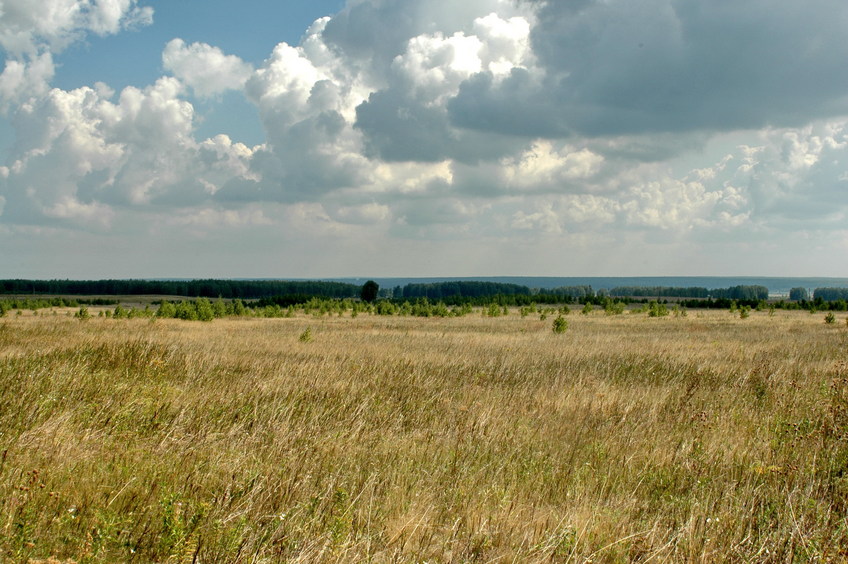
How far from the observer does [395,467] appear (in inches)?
227

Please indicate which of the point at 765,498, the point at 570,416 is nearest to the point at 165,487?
the point at 765,498

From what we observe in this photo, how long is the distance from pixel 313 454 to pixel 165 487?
1686mm

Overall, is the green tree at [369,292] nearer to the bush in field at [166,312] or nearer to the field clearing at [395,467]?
the bush in field at [166,312]

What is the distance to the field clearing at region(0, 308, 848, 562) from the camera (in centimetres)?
406

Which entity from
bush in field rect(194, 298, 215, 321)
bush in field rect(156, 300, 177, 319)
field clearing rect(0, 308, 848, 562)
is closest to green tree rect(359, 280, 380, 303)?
bush in field rect(156, 300, 177, 319)

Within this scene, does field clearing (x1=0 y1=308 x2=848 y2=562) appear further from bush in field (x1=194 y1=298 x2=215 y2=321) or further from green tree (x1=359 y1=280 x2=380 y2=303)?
green tree (x1=359 y1=280 x2=380 y2=303)

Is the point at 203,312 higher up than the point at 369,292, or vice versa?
the point at 369,292

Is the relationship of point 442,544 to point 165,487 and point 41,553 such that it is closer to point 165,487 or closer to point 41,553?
point 165,487

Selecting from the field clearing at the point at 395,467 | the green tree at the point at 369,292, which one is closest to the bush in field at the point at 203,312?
the field clearing at the point at 395,467

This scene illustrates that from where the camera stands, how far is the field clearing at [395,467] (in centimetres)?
406

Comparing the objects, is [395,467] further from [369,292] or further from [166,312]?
[369,292]

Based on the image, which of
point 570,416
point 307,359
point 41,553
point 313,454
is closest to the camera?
point 41,553

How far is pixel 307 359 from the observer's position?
13.7 m

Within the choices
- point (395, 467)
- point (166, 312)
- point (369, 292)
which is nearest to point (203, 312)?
point (166, 312)
